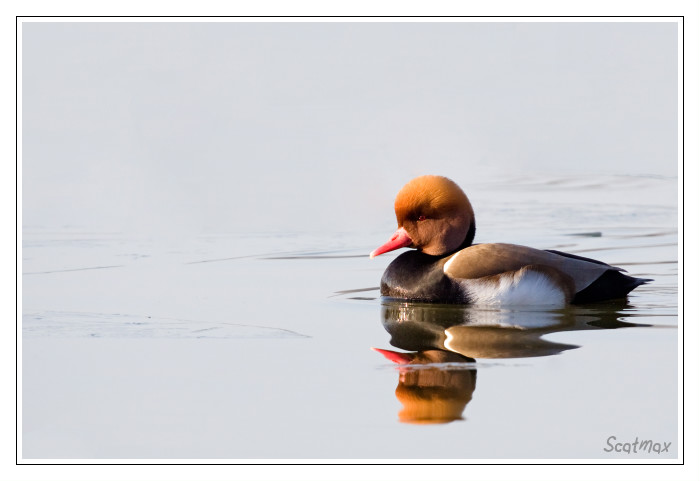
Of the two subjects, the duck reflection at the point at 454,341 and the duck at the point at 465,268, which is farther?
the duck at the point at 465,268

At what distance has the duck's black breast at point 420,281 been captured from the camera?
22.2 feet

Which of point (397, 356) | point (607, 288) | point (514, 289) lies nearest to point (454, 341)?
point (397, 356)

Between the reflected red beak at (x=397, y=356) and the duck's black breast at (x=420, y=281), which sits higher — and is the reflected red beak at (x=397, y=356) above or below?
below

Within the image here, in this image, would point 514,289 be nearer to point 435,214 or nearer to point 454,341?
point 435,214

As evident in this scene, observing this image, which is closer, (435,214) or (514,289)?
(514,289)

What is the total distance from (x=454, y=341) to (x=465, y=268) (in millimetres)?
1166

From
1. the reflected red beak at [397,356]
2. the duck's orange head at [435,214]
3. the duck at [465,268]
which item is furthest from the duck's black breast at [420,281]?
the reflected red beak at [397,356]

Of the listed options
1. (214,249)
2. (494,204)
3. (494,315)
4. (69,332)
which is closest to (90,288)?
(69,332)

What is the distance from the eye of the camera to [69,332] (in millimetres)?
6027

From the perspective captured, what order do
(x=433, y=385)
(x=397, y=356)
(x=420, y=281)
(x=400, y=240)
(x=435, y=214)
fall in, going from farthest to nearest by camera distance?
(x=400, y=240) < (x=435, y=214) < (x=420, y=281) < (x=397, y=356) < (x=433, y=385)

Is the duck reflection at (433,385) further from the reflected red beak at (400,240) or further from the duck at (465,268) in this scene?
the reflected red beak at (400,240)

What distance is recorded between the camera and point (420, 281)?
271 inches

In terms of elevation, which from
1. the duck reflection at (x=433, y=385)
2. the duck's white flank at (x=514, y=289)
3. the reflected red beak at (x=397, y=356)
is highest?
the duck's white flank at (x=514, y=289)

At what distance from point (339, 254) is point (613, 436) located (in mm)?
4975
